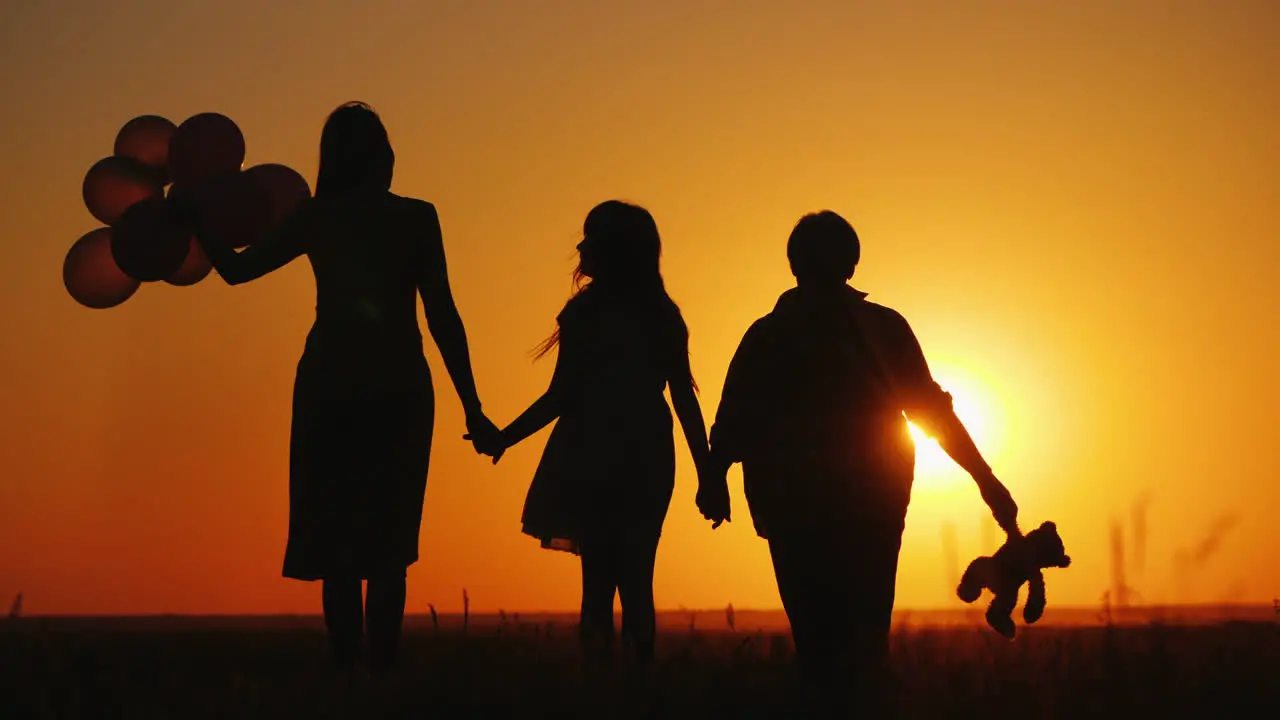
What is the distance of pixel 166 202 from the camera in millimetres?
7941

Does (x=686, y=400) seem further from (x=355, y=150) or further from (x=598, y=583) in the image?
(x=355, y=150)

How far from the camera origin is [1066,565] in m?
6.20

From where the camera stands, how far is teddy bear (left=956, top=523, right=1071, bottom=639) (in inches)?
240

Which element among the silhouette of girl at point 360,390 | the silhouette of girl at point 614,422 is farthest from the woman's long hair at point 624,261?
the silhouette of girl at point 360,390

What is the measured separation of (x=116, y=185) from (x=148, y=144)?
30cm

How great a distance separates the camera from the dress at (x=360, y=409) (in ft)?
22.3

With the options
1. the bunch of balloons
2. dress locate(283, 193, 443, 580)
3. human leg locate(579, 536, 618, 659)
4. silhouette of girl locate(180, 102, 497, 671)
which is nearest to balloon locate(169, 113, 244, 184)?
the bunch of balloons

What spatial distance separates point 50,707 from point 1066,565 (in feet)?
12.2

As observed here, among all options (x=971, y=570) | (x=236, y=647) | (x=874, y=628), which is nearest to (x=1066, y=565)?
(x=971, y=570)

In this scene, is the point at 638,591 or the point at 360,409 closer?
the point at 360,409

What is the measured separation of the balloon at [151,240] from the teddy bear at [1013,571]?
400 cm

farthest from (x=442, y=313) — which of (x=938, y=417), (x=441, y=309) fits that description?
(x=938, y=417)

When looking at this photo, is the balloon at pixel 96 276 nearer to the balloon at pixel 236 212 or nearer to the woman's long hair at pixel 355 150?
the balloon at pixel 236 212

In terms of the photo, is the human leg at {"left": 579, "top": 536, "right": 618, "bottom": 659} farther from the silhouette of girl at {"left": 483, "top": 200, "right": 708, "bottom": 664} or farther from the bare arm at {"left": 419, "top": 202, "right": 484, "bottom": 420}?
the bare arm at {"left": 419, "top": 202, "right": 484, "bottom": 420}
